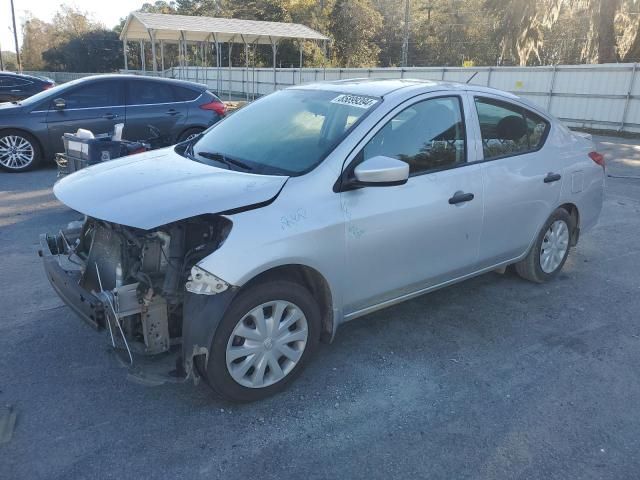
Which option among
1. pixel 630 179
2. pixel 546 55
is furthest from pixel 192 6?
pixel 630 179

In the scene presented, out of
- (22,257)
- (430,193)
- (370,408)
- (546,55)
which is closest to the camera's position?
(370,408)

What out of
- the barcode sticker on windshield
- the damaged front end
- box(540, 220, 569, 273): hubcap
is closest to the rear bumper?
the damaged front end

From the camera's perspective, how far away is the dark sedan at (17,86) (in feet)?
47.9

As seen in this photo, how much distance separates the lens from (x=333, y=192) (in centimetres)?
317

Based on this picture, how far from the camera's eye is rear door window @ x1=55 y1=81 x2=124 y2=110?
9.03 meters

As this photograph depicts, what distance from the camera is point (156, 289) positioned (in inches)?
116

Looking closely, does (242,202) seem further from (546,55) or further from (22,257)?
(546,55)

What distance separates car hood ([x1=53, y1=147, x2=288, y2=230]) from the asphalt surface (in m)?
1.06

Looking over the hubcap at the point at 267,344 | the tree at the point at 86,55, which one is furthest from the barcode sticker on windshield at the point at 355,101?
the tree at the point at 86,55

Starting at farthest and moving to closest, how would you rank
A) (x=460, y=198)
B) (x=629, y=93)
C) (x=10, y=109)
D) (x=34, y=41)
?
(x=34, y=41), (x=629, y=93), (x=10, y=109), (x=460, y=198)

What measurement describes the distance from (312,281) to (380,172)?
76 centimetres

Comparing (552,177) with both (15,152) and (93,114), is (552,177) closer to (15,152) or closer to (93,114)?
(93,114)

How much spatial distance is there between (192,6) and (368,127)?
69448mm

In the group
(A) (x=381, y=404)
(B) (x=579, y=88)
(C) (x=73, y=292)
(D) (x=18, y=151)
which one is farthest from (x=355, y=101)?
(B) (x=579, y=88)
